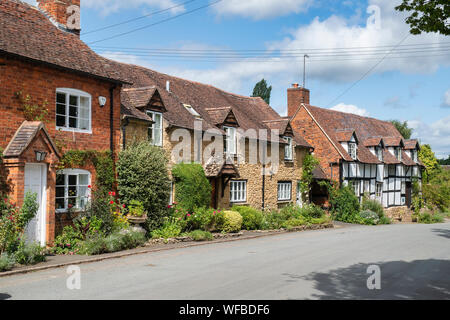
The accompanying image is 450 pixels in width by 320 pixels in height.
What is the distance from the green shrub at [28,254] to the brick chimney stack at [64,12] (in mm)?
9108

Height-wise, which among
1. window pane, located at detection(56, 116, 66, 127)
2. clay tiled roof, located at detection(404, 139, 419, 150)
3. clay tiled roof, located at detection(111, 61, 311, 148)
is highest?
clay tiled roof, located at detection(111, 61, 311, 148)

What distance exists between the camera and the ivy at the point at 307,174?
30.5 m

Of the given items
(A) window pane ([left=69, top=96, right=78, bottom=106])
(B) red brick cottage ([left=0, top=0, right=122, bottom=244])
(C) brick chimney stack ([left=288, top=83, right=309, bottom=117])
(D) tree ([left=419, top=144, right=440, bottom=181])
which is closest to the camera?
(B) red brick cottage ([left=0, top=0, right=122, bottom=244])

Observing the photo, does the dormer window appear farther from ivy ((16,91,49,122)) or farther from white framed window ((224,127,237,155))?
ivy ((16,91,49,122))

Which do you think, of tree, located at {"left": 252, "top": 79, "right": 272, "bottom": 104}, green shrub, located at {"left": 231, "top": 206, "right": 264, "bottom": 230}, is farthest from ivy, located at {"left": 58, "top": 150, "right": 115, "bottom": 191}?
tree, located at {"left": 252, "top": 79, "right": 272, "bottom": 104}

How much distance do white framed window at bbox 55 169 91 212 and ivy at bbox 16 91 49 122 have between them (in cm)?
183

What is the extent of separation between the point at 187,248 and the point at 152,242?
127 cm

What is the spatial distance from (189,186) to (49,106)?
281 inches

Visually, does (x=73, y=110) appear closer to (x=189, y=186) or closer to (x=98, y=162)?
(x=98, y=162)

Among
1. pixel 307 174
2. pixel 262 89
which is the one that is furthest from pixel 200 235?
pixel 262 89

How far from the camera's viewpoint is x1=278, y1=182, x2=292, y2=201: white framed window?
28.5m

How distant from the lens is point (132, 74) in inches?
893
